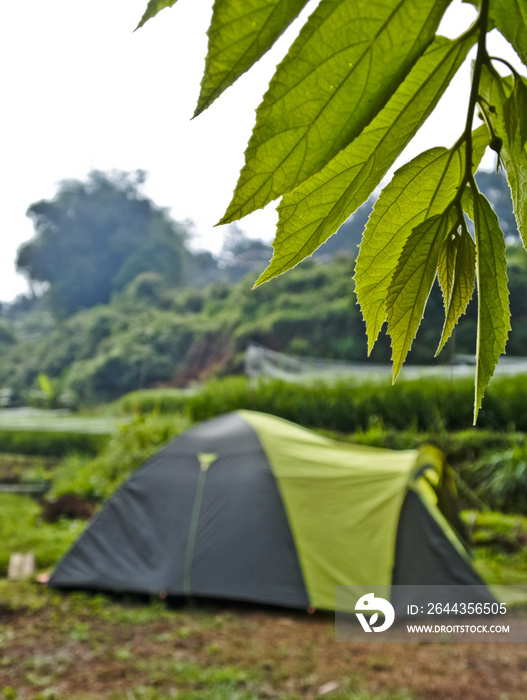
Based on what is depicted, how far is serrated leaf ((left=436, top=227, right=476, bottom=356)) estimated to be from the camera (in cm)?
16

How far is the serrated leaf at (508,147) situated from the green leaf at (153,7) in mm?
71

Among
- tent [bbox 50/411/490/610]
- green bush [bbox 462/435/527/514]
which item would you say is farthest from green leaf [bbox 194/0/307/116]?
green bush [bbox 462/435/527/514]

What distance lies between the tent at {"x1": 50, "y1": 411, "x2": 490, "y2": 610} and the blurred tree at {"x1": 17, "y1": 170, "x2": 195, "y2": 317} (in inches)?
686

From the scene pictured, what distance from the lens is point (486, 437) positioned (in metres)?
5.07

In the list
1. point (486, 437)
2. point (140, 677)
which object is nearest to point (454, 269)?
point (140, 677)

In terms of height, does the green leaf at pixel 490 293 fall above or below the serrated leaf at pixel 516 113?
below

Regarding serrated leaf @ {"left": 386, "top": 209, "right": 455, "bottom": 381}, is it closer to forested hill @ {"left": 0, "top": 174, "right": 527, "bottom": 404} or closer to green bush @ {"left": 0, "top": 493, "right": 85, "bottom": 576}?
green bush @ {"left": 0, "top": 493, "right": 85, "bottom": 576}

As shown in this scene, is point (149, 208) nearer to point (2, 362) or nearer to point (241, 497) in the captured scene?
point (2, 362)

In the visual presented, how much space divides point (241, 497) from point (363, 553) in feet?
2.33

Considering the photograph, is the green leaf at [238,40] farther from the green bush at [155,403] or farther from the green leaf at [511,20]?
the green bush at [155,403]

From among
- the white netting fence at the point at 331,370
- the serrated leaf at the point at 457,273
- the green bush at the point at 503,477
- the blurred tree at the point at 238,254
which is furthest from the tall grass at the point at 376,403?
the blurred tree at the point at 238,254

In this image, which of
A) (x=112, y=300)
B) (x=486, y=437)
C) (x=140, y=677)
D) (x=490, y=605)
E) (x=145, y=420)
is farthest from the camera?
(x=112, y=300)

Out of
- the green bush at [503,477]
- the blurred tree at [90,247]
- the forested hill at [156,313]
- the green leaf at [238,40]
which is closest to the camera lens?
the green leaf at [238,40]

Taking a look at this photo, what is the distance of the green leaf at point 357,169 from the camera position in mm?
126
